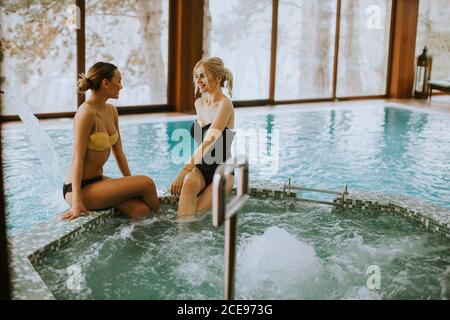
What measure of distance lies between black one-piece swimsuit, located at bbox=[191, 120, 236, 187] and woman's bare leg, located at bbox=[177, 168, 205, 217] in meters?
0.05

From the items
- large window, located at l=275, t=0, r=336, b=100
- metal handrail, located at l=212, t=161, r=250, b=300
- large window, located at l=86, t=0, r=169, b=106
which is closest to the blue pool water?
large window, located at l=86, t=0, r=169, b=106

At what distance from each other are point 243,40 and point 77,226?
24.1ft

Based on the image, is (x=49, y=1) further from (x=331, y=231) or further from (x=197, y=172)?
(x=331, y=231)

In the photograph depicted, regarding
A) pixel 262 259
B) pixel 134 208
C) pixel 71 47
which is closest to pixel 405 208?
pixel 262 259

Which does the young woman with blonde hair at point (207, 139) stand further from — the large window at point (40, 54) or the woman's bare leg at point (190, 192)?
the large window at point (40, 54)

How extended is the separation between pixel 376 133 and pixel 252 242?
5.05 meters

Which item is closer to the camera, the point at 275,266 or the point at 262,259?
the point at 275,266

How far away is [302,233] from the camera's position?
3.72m

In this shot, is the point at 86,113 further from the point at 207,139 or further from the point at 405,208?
the point at 405,208

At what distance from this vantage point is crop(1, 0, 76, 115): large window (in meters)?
7.80

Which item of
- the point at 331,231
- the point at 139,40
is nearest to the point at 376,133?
the point at 139,40

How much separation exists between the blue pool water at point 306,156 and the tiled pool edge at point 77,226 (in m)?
0.81

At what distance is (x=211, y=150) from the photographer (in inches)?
148

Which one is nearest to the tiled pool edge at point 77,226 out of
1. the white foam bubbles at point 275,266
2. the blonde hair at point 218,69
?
the white foam bubbles at point 275,266
